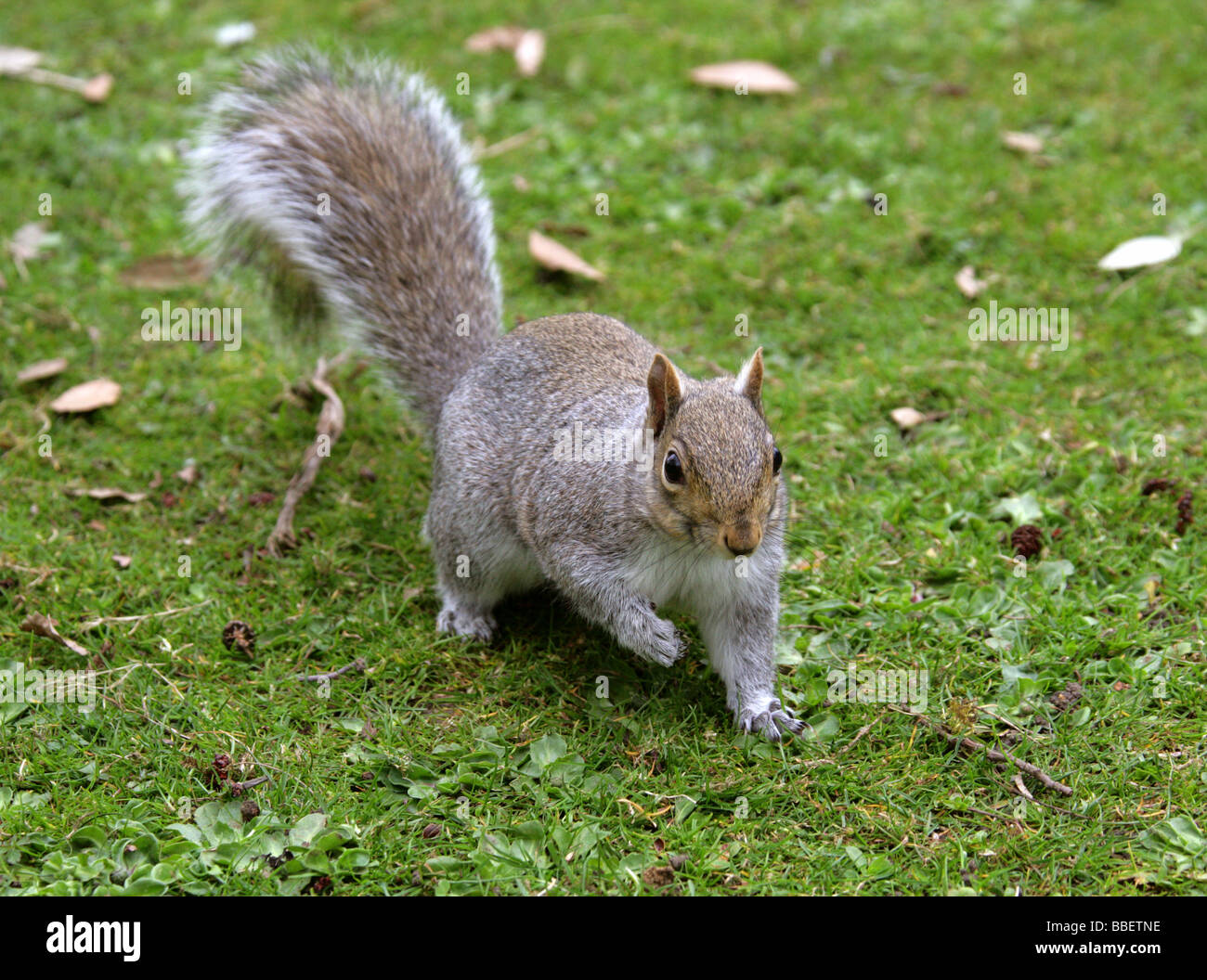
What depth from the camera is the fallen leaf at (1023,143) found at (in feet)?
16.0

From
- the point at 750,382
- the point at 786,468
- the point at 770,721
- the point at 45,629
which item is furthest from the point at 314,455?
the point at 770,721

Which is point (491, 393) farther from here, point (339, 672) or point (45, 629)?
point (45, 629)

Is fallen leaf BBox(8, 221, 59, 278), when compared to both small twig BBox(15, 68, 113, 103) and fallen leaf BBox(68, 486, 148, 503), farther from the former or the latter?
fallen leaf BBox(68, 486, 148, 503)

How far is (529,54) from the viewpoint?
549cm

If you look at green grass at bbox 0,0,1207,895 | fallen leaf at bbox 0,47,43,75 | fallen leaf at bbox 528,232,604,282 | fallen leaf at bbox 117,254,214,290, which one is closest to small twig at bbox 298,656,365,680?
green grass at bbox 0,0,1207,895

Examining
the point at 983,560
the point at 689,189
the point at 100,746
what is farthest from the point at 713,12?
the point at 100,746

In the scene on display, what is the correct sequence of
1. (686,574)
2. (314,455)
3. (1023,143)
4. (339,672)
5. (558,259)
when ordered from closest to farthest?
(686,574), (339,672), (314,455), (558,259), (1023,143)

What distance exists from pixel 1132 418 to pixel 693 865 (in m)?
2.09

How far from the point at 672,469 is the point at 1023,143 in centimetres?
308

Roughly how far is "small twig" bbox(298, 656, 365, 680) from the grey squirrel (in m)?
0.29

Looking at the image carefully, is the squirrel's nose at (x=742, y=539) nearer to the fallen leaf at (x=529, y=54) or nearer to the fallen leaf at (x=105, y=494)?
the fallen leaf at (x=105, y=494)

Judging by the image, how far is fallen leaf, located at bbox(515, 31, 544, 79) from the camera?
17.9 ft

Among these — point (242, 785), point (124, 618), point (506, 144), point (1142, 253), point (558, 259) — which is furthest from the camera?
point (506, 144)
